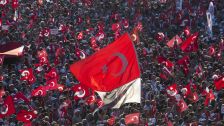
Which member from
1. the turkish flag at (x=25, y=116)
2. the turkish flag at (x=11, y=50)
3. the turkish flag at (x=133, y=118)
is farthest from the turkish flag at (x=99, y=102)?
the turkish flag at (x=11, y=50)

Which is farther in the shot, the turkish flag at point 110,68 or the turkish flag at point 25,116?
the turkish flag at point 25,116

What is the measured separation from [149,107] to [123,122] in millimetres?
1297

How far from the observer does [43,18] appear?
25281 mm

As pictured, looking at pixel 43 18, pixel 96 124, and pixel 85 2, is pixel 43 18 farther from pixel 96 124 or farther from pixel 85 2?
pixel 96 124

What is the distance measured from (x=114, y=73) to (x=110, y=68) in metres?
A: 0.13

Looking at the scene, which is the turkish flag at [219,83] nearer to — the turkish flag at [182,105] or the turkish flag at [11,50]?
the turkish flag at [182,105]

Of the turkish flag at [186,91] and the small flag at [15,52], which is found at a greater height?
the small flag at [15,52]

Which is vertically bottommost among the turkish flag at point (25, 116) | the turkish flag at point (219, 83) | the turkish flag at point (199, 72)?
the turkish flag at point (199, 72)

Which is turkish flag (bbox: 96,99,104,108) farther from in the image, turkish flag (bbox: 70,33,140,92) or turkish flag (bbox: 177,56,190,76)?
turkish flag (bbox: 177,56,190,76)

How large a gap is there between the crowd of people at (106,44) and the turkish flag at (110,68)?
3446mm

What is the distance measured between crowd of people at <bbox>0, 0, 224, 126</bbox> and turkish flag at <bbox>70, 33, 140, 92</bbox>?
345 cm

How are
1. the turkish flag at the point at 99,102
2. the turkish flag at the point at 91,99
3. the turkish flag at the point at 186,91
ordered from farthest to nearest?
1. the turkish flag at the point at 186,91
2. the turkish flag at the point at 91,99
3. the turkish flag at the point at 99,102

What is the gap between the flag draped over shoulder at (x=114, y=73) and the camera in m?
10.2

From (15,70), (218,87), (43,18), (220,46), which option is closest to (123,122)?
(218,87)
